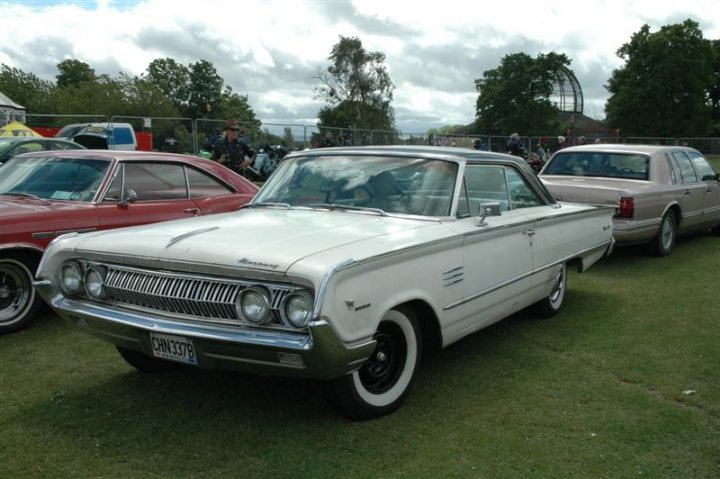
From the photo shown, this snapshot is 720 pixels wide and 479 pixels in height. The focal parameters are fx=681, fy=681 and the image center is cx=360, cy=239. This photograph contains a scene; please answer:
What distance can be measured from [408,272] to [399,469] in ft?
3.54

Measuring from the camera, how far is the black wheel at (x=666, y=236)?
923cm

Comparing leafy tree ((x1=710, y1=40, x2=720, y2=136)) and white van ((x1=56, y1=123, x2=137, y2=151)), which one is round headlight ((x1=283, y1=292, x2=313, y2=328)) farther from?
leafy tree ((x1=710, y1=40, x2=720, y2=136))

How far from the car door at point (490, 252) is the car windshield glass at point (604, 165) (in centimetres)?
455

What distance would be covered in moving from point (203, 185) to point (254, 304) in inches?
160

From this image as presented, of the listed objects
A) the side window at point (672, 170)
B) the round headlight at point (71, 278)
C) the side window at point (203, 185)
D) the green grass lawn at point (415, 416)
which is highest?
the side window at point (672, 170)

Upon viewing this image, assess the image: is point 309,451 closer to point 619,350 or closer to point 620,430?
point 620,430

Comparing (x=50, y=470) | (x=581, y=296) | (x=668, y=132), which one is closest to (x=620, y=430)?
(x=50, y=470)

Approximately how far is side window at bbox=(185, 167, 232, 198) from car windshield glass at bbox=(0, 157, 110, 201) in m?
0.92

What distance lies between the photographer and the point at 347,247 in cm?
359

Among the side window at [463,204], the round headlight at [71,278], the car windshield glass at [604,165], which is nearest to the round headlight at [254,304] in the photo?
the round headlight at [71,278]

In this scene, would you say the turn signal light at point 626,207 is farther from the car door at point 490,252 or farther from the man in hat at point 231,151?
the man in hat at point 231,151

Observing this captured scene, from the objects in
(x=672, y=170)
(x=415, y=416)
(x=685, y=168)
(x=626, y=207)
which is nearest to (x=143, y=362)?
(x=415, y=416)

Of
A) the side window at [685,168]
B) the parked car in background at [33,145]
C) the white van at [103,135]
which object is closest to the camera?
the side window at [685,168]

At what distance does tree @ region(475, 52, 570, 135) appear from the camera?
239 ft
